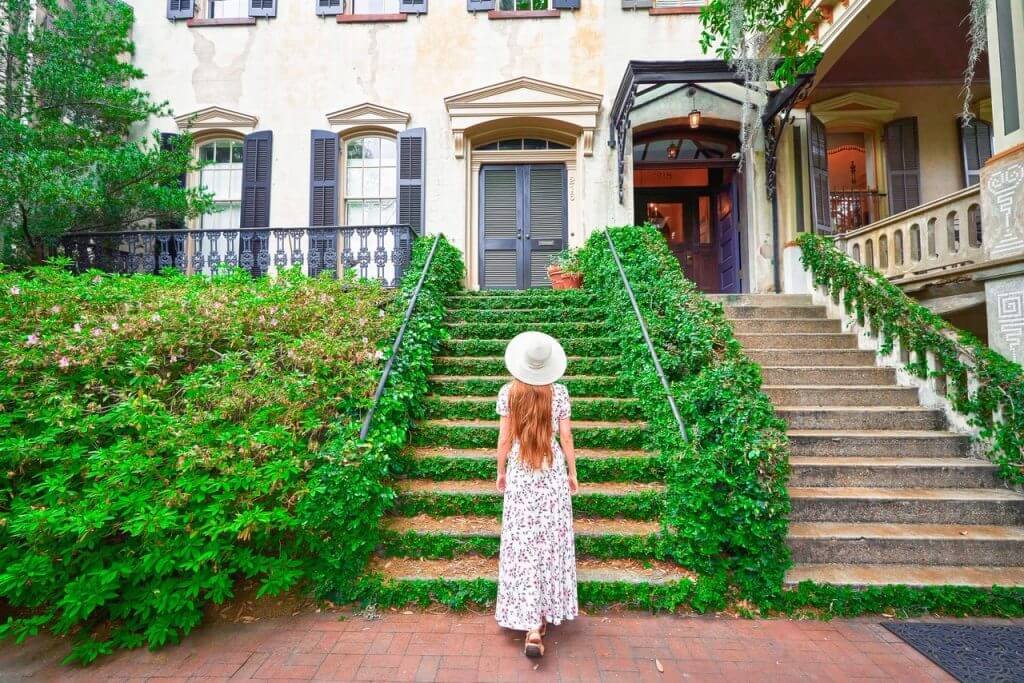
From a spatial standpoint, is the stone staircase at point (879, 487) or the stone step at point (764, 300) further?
the stone step at point (764, 300)

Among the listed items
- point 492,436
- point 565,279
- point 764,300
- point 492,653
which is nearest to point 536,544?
point 492,653

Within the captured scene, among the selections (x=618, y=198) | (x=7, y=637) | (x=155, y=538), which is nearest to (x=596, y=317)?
(x=618, y=198)

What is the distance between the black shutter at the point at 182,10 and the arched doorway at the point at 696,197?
339 inches

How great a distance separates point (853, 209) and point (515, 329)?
22.8ft

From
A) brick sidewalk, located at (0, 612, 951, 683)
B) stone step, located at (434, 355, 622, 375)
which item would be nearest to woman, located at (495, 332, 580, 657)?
brick sidewalk, located at (0, 612, 951, 683)

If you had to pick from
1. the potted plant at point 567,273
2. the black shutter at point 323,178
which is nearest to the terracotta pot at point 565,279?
the potted plant at point 567,273

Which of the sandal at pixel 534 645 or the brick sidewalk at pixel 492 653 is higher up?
the sandal at pixel 534 645

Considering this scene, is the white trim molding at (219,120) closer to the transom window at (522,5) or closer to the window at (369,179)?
the window at (369,179)

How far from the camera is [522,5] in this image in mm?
9211

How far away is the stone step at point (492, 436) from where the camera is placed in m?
4.41

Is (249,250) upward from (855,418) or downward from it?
upward

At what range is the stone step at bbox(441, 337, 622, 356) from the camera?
5699mm

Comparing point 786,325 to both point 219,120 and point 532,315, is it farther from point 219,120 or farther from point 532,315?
point 219,120

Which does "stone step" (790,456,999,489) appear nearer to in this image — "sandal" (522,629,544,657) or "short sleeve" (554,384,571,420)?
"short sleeve" (554,384,571,420)
